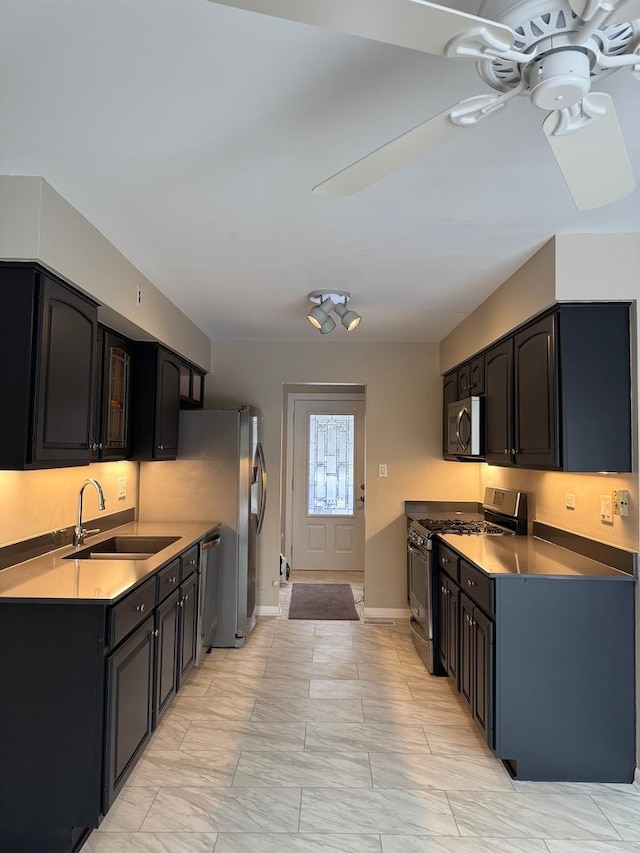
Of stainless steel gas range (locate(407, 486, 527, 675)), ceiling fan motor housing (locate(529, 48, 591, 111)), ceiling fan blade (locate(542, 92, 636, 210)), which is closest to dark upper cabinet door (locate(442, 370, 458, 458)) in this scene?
stainless steel gas range (locate(407, 486, 527, 675))

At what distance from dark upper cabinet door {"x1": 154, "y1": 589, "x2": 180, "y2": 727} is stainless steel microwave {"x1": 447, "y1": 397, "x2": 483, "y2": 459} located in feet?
6.86

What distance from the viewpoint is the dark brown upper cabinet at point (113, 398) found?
9.95 ft

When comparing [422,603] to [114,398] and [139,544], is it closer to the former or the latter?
[139,544]

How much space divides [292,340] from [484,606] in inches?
121

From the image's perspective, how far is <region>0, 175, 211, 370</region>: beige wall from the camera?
2.02 m

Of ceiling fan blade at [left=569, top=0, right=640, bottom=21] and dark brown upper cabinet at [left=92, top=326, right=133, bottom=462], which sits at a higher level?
ceiling fan blade at [left=569, top=0, right=640, bottom=21]

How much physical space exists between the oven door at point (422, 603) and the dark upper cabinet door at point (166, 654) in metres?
1.62

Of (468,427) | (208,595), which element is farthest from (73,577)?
(468,427)

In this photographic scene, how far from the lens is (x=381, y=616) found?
4938mm

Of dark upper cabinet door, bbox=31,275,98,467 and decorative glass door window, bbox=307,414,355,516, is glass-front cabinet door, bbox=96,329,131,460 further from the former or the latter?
decorative glass door window, bbox=307,414,355,516

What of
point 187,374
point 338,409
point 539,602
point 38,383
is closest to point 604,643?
point 539,602

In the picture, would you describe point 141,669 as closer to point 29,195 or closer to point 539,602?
point 539,602

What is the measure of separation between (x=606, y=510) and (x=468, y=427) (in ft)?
4.26

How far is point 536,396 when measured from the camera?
2814 millimetres
